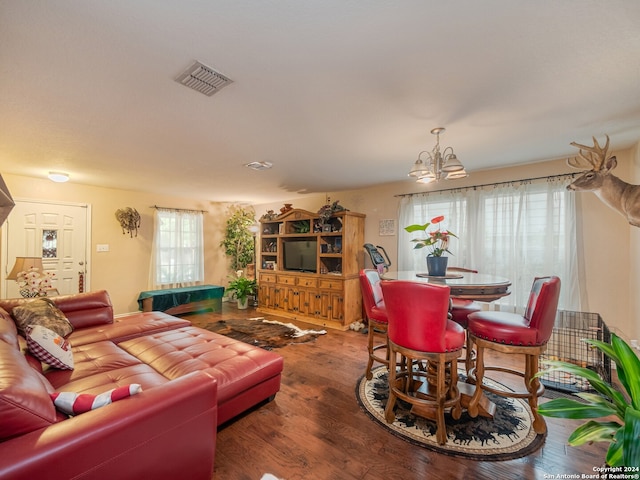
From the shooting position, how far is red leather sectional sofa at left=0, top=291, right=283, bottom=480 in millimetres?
927

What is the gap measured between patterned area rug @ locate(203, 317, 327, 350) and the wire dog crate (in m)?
2.77

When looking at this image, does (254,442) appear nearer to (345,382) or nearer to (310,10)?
(345,382)

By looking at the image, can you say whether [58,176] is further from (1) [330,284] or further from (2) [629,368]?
(2) [629,368]

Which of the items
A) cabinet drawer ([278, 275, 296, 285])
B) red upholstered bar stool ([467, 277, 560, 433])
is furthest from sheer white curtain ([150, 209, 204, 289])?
red upholstered bar stool ([467, 277, 560, 433])

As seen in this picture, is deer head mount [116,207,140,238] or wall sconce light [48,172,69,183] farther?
deer head mount [116,207,140,238]

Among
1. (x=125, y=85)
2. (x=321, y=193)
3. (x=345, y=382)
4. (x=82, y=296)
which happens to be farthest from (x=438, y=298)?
(x=321, y=193)

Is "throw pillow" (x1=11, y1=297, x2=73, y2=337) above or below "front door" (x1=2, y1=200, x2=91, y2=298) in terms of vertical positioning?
below

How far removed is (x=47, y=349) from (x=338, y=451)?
201 centimetres

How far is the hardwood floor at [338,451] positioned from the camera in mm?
1579

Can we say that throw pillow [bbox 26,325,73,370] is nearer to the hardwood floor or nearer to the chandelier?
the hardwood floor

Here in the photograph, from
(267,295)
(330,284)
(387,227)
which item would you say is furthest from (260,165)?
(267,295)

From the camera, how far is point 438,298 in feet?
5.70

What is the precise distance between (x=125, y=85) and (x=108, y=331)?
87.6 inches

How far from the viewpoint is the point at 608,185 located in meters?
2.23
